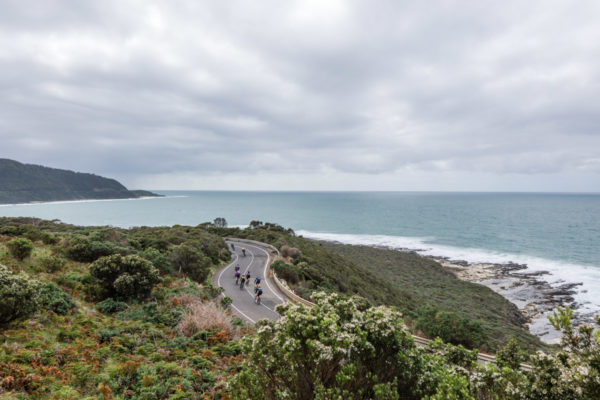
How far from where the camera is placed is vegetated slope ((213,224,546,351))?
1479 centimetres

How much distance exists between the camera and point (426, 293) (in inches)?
1442

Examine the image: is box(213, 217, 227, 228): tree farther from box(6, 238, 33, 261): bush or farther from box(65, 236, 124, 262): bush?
box(6, 238, 33, 261): bush

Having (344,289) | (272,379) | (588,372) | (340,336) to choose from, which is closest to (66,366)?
(272,379)

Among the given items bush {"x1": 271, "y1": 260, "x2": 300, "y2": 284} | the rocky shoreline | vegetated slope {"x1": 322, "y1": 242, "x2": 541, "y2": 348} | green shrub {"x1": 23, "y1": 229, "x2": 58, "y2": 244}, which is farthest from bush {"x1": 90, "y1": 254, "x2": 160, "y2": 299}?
the rocky shoreline

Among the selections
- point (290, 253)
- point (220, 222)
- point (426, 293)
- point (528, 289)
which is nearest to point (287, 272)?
point (290, 253)

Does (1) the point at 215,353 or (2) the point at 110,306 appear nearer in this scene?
(1) the point at 215,353

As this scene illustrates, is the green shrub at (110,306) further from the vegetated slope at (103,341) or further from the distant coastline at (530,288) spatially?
the distant coastline at (530,288)

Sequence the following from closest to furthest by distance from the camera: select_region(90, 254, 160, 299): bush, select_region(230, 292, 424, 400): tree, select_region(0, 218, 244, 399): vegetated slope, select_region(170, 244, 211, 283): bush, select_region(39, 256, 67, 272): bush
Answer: select_region(230, 292, 424, 400): tree < select_region(0, 218, 244, 399): vegetated slope < select_region(90, 254, 160, 299): bush < select_region(39, 256, 67, 272): bush < select_region(170, 244, 211, 283): bush

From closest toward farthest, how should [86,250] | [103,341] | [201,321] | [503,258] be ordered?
1. [103,341]
2. [201,321]
3. [86,250]
4. [503,258]

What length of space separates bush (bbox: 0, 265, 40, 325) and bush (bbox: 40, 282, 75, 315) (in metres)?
0.71

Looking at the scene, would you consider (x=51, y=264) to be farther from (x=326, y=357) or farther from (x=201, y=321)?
(x=326, y=357)

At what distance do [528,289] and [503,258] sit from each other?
700 inches

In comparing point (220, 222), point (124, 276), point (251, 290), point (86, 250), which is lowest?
point (220, 222)

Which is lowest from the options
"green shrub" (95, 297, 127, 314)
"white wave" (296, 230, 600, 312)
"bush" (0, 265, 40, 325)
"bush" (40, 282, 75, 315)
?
"white wave" (296, 230, 600, 312)
